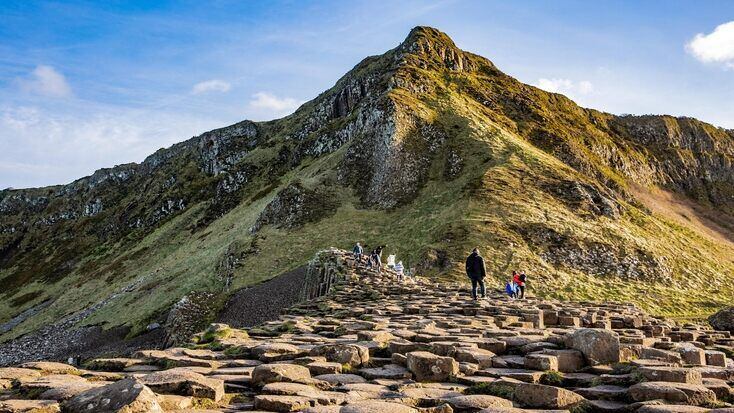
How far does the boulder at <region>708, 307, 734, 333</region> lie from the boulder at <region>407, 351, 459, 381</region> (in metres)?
26.1

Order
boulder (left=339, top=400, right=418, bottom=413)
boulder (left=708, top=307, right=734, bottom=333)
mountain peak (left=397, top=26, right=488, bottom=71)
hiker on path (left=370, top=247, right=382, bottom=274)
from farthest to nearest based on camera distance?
mountain peak (left=397, top=26, right=488, bottom=71) → hiker on path (left=370, top=247, right=382, bottom=274) → boulder (left=708, top=307, right=734, bottom=333) → boulder (left=339, top=400, right=418, bottom=413)

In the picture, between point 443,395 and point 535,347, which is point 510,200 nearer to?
point 535,347

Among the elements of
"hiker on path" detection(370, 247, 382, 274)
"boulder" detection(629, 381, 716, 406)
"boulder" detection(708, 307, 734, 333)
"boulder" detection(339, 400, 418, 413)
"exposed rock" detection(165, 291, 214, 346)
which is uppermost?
"hiker on path" detection(370, 247, 382, 274)

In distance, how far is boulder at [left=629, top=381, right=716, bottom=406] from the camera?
8469 millimetres

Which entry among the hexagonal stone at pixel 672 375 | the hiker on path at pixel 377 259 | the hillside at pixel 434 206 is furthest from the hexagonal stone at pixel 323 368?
the hillside at pixel 434 206

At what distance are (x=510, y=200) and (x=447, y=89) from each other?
1889 inches

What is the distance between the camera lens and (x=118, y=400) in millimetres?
7082

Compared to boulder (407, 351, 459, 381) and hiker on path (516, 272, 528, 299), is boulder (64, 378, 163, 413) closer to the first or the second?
boulder (407, 351, 459, 381)

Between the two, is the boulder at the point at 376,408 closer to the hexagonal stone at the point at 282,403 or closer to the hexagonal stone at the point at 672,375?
the hexagonal stone at the point at 282,403

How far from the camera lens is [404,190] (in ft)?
259

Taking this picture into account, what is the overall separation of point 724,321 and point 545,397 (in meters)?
27.6

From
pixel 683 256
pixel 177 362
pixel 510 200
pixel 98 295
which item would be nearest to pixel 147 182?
pixel 98 295

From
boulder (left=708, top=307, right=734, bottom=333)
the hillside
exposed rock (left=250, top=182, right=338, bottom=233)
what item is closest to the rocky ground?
boulder (left=708, top=307, right=734, bottom=333)

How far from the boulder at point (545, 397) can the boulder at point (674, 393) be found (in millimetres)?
884
